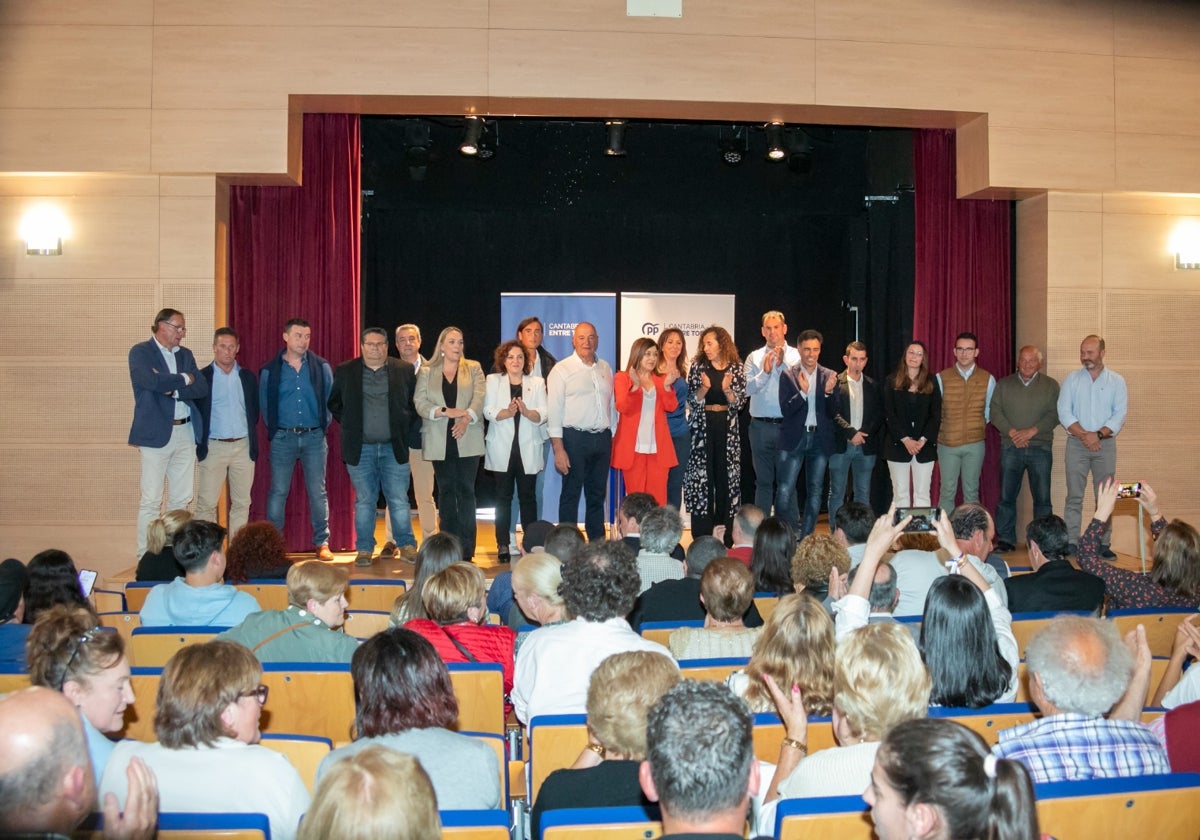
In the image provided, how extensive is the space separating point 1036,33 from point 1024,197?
117cm

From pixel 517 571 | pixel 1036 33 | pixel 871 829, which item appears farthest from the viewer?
pixel 1036 33

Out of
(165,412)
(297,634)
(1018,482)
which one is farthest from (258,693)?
(1018,482)

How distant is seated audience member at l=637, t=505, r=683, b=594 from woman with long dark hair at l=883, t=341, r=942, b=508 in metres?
3.57

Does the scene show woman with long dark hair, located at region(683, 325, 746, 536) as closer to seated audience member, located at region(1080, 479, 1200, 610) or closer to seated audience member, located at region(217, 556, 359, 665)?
seated audience member, located at region(1080, 479, 1200, 610)

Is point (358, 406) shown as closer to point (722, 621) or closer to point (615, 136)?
point (615, 136)

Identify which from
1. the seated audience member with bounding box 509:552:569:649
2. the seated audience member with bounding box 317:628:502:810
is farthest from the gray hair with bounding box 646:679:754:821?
the seated audience member with bounding box 509:552:569:649

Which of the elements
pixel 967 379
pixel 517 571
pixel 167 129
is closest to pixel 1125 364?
pixel 967 379

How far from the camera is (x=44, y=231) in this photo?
7.48 m

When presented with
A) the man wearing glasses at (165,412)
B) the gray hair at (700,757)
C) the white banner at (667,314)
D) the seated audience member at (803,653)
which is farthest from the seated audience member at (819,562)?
the white banner at (667,314)

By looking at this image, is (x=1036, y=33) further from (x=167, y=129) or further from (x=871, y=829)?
(x=871, y=829)

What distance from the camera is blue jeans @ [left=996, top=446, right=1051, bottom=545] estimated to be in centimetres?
793

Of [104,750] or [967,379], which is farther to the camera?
[967,379]

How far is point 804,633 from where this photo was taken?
111 inches

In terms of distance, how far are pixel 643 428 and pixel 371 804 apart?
6.10 m
